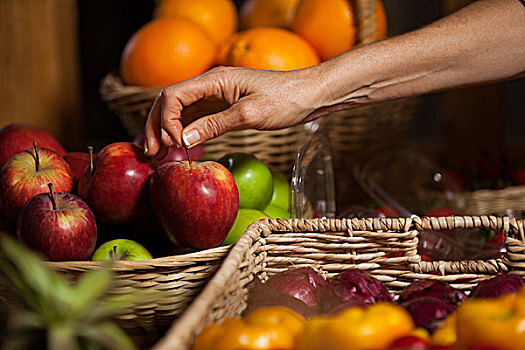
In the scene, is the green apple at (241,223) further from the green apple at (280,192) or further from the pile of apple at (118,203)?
the green apple at (280,192)

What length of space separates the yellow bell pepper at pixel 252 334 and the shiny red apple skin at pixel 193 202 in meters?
0.25

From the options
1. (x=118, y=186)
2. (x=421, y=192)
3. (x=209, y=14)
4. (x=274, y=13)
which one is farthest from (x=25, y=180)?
(x=421, y=192)

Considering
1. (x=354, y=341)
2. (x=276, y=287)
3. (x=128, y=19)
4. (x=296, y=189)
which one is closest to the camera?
(x=354, y=341)

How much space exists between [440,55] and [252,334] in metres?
0.71

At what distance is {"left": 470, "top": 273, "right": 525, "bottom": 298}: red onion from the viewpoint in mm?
576

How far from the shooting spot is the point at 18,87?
5.20 ft

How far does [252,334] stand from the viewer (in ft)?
1.49

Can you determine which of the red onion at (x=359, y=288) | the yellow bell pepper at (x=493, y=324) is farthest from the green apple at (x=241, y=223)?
the yellow bell pepper at (x=493, y=324)

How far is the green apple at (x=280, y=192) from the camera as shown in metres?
1.08

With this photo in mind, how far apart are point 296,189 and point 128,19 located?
3.09 m

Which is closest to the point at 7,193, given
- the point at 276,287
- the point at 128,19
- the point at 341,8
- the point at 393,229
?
the point at 276,287

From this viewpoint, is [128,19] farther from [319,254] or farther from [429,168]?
[319,254]

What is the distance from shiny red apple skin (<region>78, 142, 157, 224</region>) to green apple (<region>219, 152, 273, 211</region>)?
0.58 ft

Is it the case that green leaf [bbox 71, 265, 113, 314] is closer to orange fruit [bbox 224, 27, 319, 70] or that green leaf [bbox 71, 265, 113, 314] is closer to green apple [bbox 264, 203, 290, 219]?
green apple [bbox 264, 203, 290, 219]
